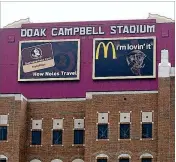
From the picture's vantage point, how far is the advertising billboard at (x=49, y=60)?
9225 centimetres

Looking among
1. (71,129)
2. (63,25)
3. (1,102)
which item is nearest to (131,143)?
(71,129)

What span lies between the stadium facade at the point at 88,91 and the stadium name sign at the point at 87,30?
0.11 metres

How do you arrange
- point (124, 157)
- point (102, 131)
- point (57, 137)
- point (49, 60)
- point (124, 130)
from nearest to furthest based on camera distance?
point (124, 157) < point (124, 130) < point (102, 131) < point (57, 137) < point (49, 60)

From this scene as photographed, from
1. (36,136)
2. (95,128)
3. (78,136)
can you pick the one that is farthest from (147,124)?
(36,136)

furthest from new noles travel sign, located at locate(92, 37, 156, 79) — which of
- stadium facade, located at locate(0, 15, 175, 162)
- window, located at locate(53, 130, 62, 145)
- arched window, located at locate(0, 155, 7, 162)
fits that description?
arched window, located at locate(0, 155, 7, 162)

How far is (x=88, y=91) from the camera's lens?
290 feet

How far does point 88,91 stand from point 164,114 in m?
11.2

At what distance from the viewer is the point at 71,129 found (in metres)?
85.6

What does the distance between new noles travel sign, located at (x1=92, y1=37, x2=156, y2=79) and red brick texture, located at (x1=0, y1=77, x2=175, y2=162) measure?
6.86 metres

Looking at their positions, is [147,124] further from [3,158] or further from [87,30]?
[87,30]

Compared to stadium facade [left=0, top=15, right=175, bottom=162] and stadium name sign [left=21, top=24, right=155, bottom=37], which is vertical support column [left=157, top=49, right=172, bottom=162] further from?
stadium name sign [left=21, top=24, right=155, bottom=37]

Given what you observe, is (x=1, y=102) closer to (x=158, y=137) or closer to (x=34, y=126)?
→ (x=34, y=126)

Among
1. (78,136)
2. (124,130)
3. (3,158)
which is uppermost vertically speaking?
(124,130)

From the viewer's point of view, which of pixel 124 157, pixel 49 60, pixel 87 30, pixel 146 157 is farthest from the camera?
pixel 87 30
